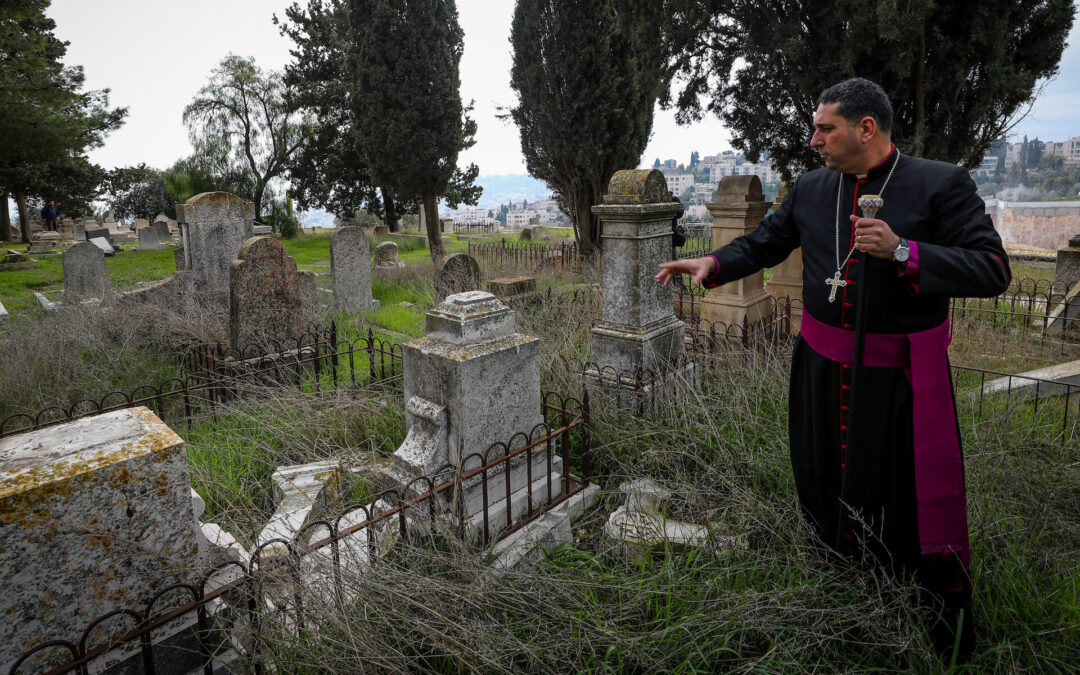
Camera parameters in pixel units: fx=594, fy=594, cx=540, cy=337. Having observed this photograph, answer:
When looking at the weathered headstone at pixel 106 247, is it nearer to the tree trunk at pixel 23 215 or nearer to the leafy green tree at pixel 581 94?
the tree trunk at pixel 23 215

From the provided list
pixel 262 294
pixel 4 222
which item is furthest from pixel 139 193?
pixel 262 294

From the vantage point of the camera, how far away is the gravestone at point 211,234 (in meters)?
7.61

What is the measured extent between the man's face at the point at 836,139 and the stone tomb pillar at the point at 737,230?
4547mm

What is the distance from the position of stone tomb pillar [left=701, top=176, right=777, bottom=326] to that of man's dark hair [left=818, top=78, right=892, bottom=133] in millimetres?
4643

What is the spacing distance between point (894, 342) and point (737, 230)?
5.16 m

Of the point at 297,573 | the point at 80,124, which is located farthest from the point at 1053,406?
the point at 80,124

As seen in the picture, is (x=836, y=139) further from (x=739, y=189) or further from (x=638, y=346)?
(x=739, y=189)

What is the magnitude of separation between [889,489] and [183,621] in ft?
8.60

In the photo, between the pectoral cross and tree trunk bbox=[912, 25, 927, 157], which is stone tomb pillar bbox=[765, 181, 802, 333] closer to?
tree trunk bbox=[912, 25, 927, 157]

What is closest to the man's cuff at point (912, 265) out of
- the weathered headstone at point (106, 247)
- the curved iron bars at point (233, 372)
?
the curved iron bars at point (233, 372)

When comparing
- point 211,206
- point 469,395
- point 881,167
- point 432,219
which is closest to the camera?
point 881,167

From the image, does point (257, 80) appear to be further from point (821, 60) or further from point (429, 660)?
point (429, 660)

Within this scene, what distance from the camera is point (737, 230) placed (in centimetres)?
712

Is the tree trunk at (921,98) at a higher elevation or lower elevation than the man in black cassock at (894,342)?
higher
